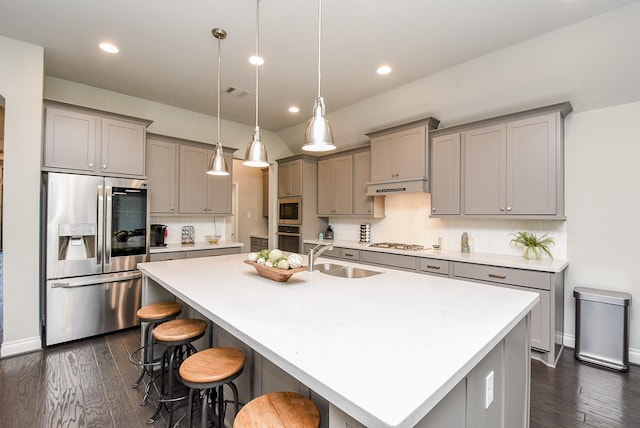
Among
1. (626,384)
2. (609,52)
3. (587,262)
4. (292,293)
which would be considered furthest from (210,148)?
(626,384)

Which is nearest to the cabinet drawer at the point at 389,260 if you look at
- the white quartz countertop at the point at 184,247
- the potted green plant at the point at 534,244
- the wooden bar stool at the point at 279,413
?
the potted green plant at the point at 534,244

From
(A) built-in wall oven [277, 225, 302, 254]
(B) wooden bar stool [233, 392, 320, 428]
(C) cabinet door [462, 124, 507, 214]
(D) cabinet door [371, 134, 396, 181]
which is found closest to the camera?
(B) wooden bar stool [233, 392, 320, 428]

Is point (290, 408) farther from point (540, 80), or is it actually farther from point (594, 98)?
point (594, 98)

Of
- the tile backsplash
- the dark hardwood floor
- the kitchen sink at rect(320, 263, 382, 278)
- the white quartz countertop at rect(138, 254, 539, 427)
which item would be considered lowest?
the dark hardwood floor

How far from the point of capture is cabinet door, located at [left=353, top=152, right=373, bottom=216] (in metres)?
4.59

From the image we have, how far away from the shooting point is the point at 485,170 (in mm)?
3297

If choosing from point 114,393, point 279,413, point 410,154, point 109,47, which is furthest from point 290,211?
point 279,413

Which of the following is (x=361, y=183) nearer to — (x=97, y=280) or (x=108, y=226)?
(x=108, y=226)

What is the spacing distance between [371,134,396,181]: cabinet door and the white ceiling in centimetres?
71

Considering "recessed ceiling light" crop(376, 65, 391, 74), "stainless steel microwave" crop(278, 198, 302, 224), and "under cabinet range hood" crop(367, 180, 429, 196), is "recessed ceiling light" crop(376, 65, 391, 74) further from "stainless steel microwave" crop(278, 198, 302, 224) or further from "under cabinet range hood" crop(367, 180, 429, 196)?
"stainless steel microwave" crop(278, 198, 302, 224)

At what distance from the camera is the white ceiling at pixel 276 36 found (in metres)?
→ 2.31

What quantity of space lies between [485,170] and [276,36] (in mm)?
2608

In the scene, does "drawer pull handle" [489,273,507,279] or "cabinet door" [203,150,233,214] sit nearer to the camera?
"drawer pull handle" [489,273,507,279]

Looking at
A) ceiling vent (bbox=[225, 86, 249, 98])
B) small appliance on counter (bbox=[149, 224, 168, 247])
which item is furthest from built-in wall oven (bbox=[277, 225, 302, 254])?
ceiling vent (bbox=[225, 86, 249, 98])
